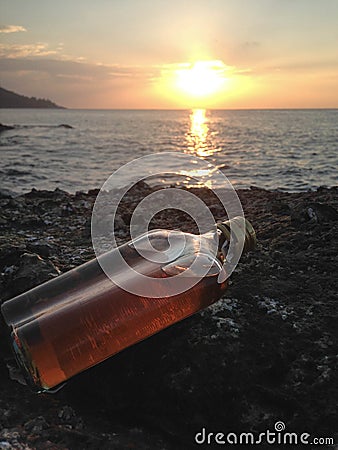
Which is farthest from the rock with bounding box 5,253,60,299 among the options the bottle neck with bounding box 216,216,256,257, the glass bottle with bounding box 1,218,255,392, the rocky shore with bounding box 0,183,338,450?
the bottle neck with bounding box 216,216,256,257

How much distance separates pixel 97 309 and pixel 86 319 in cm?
6

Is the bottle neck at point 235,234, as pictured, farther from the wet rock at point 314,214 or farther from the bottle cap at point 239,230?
the wet rock at point 314,214

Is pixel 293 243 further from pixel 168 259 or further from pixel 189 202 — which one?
pixel 189 202

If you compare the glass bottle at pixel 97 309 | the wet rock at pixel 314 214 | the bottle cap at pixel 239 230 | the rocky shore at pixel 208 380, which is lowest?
the rocky shore at pixel 208 380

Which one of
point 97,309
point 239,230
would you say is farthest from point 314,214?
point 97,309

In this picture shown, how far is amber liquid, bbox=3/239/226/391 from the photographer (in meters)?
1.59

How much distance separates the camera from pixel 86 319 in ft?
5.43

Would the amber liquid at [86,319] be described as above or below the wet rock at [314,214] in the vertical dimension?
below

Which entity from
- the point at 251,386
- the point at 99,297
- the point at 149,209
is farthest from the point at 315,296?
the point at 149,209

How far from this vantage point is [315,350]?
172cm

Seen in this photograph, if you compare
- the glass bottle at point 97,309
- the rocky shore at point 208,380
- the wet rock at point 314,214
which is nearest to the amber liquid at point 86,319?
the glass bottle at point 97,309

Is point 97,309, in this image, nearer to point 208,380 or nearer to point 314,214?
point 208,380

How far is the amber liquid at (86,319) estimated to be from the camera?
5.21ft

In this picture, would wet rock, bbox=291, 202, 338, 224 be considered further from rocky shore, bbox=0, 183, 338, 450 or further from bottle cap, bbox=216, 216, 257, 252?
bottle cap, bbox=216, 216, 257, 252
